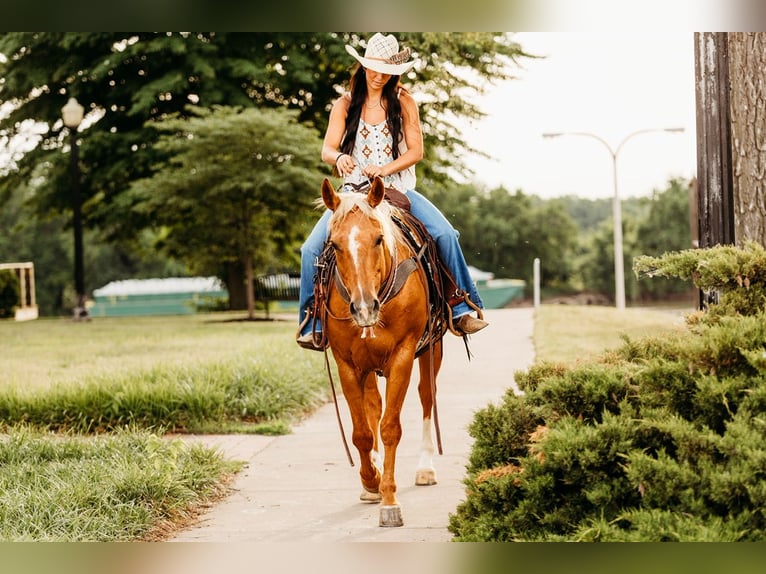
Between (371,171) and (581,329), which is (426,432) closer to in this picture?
(371,171)

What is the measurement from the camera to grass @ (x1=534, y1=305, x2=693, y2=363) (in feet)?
45.9

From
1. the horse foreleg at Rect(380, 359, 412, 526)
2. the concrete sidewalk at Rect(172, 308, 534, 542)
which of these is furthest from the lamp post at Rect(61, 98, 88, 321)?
the horse foreleg at Rect(380, 359, 412, 526)

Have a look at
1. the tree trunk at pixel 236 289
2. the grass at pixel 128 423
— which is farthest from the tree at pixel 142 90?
the grass at pixel 128 423

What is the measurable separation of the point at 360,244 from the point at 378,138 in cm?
121

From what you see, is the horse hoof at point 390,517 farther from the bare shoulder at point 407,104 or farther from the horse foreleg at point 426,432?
the bare shoulder at point 407,104

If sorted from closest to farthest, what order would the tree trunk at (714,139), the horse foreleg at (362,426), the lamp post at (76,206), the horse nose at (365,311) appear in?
the horse nose at (365,311), the horse foreleg at (362,426), the tree trunk at (714,139), the lamp post at (76,206)

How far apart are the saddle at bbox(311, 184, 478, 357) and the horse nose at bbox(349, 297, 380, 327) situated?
390 mm

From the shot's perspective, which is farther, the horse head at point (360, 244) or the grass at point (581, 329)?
the grass at point (581, 329)

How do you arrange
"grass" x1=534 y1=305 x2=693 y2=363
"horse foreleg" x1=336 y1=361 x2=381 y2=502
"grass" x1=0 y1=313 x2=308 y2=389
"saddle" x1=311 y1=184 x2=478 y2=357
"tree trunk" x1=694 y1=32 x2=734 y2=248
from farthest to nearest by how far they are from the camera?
1. "grass" x1=534 y1=305 x2=693 y2=363
2. "grass" x1=0 y1=313 x2=308 y2=389
3. "tree trunk" x1=694 y1=32 x2=734 y2=248
4. "horse foreleg" x1=336 y1=361 x2=381 y2=502
5. "saddle" x1=311 y1=184 x2=478 y2=357

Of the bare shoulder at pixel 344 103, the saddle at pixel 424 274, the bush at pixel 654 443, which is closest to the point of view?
the bush at pixel 654 443

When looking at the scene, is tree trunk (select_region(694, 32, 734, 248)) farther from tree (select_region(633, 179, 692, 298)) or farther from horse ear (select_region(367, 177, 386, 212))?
tree (select_region(633, 179, 692, 298))

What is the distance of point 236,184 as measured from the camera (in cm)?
1948

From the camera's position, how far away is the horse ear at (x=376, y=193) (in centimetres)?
534

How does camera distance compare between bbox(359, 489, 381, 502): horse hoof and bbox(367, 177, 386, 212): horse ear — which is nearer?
bbox(367, 177, 386, 212): horse ear
